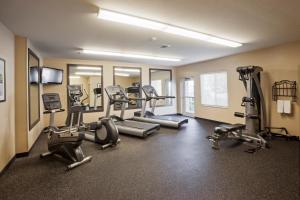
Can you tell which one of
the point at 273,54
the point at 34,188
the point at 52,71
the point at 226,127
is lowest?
the point at 34,188

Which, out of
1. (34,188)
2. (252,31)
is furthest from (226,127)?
(34,188)

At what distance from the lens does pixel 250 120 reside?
14.3ft

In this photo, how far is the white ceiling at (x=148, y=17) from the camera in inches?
93.1

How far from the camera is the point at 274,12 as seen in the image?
268 cm

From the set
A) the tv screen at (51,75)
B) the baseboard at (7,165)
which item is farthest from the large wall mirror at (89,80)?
the baseboard at (7,165)

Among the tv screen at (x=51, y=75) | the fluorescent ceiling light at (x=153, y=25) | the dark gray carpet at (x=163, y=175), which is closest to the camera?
the dark gray carpet at (x=163, y=175)

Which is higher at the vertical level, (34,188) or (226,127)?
(226,127)

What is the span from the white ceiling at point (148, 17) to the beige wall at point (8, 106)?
0.86 ft

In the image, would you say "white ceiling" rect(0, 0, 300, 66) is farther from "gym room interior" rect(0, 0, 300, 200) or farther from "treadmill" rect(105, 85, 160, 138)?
"treadmill" rect(105, 85, 160, 138)

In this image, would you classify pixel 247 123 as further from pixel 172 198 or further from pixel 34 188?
pixel 34 188

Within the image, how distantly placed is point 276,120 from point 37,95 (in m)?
6.53

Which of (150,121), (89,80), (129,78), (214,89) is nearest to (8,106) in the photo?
(89,80)

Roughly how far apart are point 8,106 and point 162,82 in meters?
6.78

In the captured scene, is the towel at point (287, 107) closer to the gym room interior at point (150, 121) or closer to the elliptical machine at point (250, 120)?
the gym room interior at point (150, 121)
